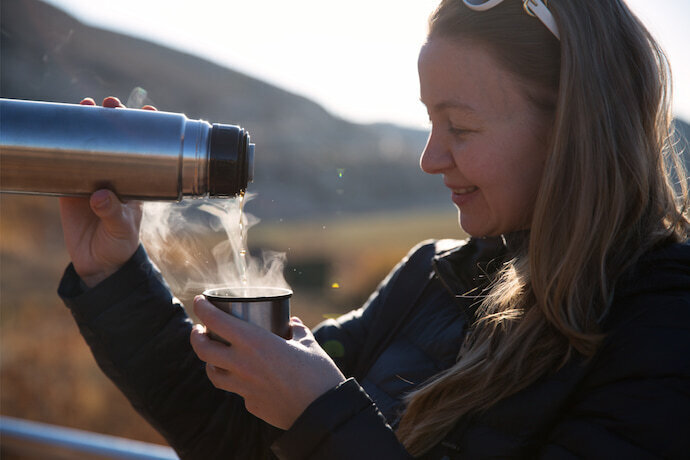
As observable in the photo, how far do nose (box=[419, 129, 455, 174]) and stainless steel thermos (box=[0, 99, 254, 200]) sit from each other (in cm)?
46

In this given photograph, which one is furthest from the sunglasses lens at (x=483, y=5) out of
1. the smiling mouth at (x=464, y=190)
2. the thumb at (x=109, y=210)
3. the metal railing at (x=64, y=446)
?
the metal railing at (x=64, y=446)

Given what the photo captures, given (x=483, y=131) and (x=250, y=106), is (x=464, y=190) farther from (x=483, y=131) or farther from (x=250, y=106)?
(x=250, y=106)

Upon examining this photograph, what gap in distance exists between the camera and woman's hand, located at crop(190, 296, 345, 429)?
3.53ft

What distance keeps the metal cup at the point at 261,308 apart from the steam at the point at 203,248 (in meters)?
0.44

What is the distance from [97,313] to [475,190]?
1.08 metres

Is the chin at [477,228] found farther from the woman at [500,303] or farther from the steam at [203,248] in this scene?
the steam at [203,248]

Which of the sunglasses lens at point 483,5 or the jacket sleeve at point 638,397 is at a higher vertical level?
the sunglasses lens at point 483,5

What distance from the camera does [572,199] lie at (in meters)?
1.23

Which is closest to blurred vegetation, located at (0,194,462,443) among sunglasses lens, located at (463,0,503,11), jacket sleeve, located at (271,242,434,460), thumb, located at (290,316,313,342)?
thumb, located at (290,316,313,342)

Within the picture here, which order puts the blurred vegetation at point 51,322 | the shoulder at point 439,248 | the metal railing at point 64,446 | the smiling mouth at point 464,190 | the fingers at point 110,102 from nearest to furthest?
the fingers at point 110,102 → the smiling mouth at point 464,190 → the shoulder at point 439,248 → the metal railing at point 64,446 → the blurred vegetation at point 51,322

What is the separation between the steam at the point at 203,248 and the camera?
5.51 feet

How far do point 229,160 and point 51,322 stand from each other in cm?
592

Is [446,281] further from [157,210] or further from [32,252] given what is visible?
[32,252]

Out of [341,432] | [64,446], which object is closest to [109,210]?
[341,432]
